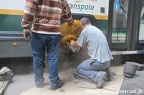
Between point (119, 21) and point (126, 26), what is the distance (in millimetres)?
206

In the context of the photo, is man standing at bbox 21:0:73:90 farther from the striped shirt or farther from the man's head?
the man's head

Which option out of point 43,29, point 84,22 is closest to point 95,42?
point 84,22

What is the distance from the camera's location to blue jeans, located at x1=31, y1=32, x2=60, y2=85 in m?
2.75

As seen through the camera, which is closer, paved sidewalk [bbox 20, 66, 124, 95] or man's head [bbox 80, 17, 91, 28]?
paved sidewalk [bbox 20, 66, 124, 95]

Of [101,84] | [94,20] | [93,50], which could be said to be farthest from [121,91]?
[94,20]

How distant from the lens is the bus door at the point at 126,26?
3.92m

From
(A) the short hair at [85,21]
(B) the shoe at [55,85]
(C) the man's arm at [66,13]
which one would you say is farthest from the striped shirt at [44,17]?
(B) the shoe at [55,85]

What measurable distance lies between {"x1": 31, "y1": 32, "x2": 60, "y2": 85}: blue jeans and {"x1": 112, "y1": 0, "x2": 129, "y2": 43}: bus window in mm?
1599

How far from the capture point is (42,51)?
2.83 meters

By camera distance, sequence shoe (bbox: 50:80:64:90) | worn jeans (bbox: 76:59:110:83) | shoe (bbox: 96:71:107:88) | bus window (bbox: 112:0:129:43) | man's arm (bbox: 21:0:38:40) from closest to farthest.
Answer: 1. man's arm (bbox: 21:0:38:40)
2. shoe (bbox: 50:80:64:90)
3. shoe (bbox: 96:71:107:88)
4. worn jeans (bbox: 76:59:110:83)
5. bus window (bbox: 112:0:129:43)

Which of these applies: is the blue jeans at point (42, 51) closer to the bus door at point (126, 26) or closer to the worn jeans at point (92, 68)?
the worn jeans at point (92, 68)

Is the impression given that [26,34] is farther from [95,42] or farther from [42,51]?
[95,42]

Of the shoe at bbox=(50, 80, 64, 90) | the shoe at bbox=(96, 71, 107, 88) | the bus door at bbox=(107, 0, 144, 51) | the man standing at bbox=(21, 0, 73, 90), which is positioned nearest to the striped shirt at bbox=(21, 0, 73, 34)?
the man standing at bbox=(21, 0, 73, 90)

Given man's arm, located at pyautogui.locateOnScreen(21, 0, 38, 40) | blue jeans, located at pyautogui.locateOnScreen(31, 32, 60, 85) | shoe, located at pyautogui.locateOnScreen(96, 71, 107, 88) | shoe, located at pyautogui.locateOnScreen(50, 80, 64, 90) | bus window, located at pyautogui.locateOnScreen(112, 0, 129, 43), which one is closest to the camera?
man's arm, located at pyautogui.locateOnScreen(21, 0, 38, 40)
